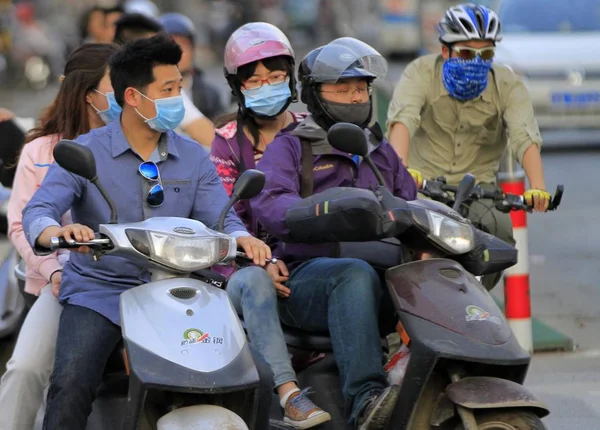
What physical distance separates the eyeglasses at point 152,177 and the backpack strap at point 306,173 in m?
0.65

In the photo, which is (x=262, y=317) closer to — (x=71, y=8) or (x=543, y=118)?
(x=543, y=118)

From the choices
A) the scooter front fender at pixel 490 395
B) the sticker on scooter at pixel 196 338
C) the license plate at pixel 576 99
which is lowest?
the license plate at pixel 576 99

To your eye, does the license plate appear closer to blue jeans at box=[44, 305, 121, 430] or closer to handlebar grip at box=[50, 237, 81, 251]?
blue jeans at box=[44, 305, 121, 430]

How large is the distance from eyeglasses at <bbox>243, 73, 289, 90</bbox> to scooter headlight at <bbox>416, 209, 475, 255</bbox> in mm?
A: 1431

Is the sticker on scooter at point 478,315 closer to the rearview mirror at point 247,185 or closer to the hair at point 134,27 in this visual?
the rearview mirror at point 247,185

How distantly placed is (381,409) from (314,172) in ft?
3.74

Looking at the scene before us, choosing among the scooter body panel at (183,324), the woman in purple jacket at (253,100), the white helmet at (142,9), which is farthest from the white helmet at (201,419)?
the white helmet at (142,9)

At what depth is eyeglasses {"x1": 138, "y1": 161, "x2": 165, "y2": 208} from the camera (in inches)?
213

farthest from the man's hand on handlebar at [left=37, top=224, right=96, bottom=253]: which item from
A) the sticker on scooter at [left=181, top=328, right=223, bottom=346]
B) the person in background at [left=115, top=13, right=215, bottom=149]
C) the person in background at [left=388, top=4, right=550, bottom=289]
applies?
the person in background at [left=115, top=13, right=215, bottom=149]

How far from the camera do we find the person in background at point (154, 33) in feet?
28.1

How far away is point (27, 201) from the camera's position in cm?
630

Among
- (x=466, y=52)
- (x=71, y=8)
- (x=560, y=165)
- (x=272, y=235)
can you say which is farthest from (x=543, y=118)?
(x=71, y=8)

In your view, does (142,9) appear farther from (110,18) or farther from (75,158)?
(75,158)

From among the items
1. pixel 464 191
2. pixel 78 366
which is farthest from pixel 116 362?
pixel 464 191
